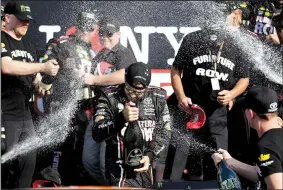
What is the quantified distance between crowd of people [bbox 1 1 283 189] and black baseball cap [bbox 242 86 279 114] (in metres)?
1.13

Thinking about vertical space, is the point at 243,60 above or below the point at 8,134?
above

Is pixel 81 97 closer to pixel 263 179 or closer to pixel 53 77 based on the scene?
pixel 53 77

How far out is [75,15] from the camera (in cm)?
890

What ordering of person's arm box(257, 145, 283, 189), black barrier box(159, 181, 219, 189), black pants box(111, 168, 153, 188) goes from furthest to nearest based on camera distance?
black barrier box(159, 181, 219, 189), black pants box(111, 168, 153, 188), person's arm box(257, 145, 283, 189)

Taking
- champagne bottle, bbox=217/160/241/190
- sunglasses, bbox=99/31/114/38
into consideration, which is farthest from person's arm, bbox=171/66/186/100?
champagne bottle, bbox=217/160/241/190

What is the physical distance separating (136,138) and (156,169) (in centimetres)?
55

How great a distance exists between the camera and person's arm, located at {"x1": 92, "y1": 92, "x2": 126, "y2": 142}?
7.46 m

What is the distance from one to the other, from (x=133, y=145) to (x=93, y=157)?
0.63 meters

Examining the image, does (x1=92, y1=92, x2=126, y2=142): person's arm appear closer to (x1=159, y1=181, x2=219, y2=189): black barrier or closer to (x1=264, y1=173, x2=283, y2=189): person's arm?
(x1=159, y1=181, x2=219, y2=189): black barrier

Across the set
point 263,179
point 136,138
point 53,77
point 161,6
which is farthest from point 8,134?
point 263,179

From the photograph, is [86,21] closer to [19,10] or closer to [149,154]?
[19,10]

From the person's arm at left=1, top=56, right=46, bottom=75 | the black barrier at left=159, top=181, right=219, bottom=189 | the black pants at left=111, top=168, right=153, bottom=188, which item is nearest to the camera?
the black pants at left=111, top=168, right=153, bottom=188

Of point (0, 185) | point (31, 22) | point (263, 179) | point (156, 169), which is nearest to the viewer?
point (263, 179)

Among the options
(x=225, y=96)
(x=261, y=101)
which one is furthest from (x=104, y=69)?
(x=261, y=101)
